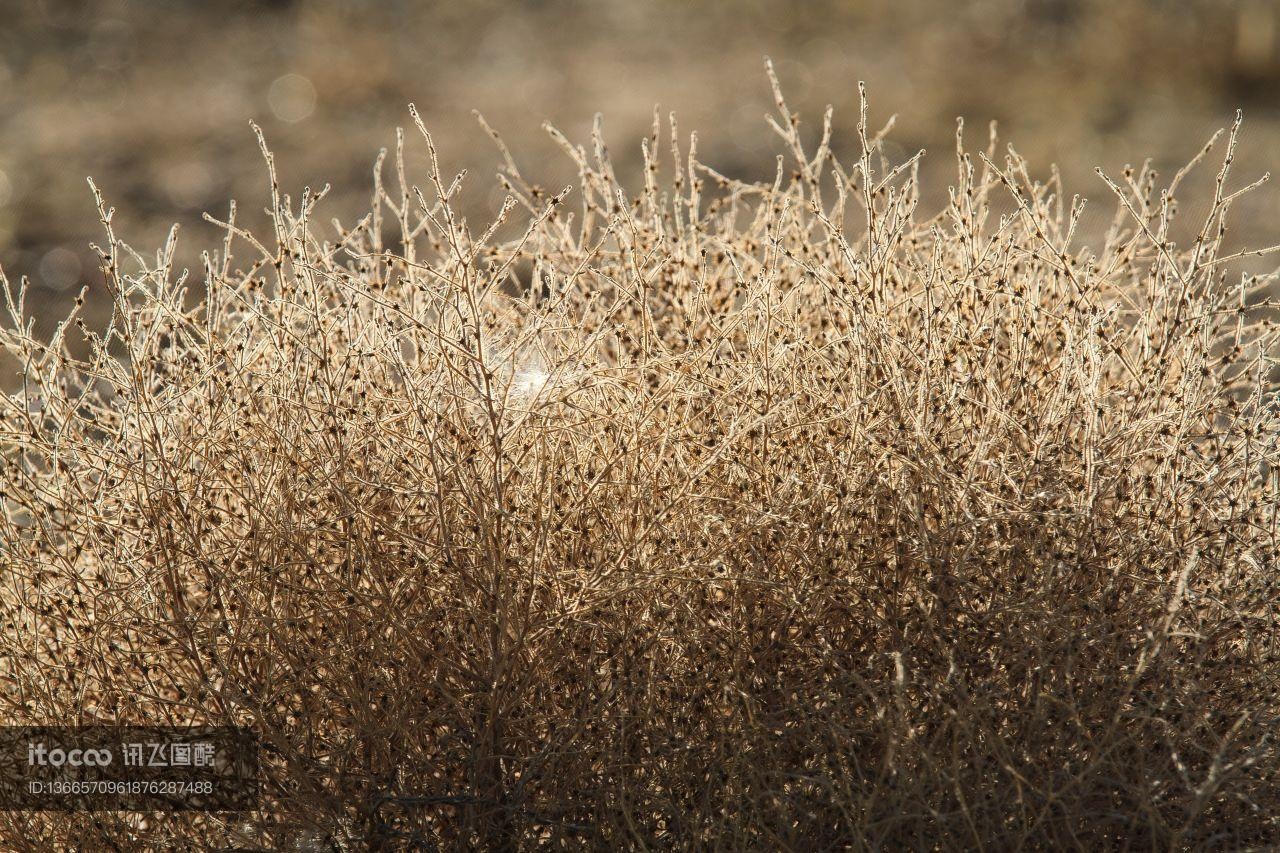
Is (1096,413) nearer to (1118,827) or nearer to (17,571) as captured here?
(1118,827)

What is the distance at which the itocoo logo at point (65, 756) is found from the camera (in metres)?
2.25

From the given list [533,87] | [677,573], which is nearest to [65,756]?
[677,573]

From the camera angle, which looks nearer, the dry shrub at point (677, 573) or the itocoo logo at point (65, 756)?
the dry shrub at point (677, 573)

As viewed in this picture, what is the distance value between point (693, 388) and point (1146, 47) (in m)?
8.13

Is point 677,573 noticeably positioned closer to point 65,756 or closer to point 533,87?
point 65,756

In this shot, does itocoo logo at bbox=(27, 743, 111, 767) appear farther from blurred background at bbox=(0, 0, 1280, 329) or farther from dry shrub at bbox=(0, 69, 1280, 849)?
blurred background at bbox=(0, 0, 1280, 329)

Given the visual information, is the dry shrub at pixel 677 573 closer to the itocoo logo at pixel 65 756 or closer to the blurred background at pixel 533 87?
the itocoo logo at pixel 65 756

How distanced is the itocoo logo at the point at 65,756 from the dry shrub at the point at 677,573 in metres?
0.06

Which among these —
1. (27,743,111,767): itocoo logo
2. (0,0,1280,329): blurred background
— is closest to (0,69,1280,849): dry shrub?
(27,743,111,767): itocoo logo

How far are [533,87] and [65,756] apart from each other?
770 cm

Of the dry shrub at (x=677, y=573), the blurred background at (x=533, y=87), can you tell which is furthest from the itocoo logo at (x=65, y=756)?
the blurred background at (x=533, y=87)

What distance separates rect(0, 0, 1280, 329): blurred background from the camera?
25.7 feet

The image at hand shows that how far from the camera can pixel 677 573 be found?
2.12m

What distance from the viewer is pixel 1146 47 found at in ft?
30.1
